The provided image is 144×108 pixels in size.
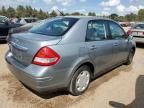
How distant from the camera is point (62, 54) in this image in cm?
347

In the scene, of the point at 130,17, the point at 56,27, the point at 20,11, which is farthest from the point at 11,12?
the point at 56,27

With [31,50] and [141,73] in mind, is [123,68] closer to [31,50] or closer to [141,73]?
[141,73]

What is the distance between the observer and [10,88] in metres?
4.41

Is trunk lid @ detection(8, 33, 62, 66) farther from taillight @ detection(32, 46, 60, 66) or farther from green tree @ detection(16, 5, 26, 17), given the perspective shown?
green tree @ detection(16, 5, 26, 17)

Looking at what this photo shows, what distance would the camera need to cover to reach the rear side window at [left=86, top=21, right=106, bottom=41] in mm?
4184

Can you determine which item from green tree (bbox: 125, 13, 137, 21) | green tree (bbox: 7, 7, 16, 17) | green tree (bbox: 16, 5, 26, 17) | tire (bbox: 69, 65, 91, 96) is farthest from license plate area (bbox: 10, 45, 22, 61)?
green tree (bbox: 7, 7, 16, 17)

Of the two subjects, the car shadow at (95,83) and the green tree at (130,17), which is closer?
the car shadow at (95,83)

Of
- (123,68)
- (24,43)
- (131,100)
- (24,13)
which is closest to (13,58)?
(24,43)

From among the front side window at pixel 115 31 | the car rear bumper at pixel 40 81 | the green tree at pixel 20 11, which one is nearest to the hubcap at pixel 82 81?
the car rear bumper at pixel 40 81

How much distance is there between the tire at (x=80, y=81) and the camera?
12.9ft

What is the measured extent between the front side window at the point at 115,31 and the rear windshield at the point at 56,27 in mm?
1382

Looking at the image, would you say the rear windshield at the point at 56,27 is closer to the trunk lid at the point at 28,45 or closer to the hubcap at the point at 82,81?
the trunk lid at the point at 28,45

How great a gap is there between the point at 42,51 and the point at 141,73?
3.83 m

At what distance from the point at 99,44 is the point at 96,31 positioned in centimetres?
30
